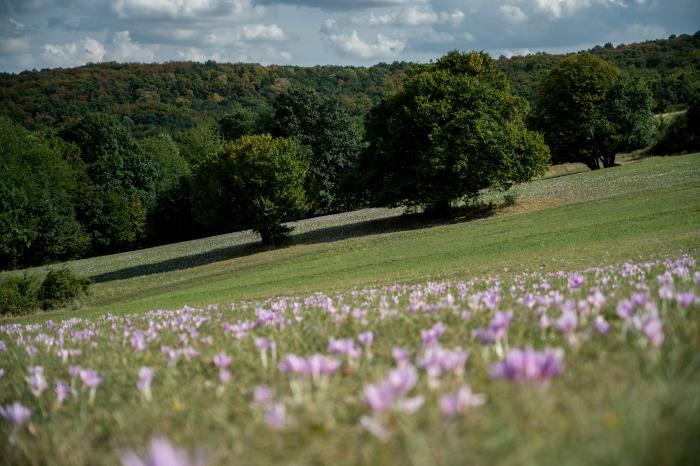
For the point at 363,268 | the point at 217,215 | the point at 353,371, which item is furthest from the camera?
the point at 217,215

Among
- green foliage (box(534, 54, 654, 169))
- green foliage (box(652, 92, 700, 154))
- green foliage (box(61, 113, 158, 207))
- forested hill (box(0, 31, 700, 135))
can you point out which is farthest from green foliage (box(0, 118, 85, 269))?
green foliage (box(652, 92, 700, 154))

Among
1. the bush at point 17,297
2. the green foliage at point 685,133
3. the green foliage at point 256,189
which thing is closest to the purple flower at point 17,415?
the bush at point 17,297

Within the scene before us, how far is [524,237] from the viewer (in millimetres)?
31703

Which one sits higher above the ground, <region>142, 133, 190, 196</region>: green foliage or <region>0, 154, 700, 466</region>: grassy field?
<region>142, 133, 190, 196</region>: green foliage

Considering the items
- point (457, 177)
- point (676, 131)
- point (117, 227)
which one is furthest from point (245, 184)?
point (676, 131)

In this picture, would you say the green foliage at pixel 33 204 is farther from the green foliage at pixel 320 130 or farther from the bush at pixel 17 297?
the bush at pixel 17 297

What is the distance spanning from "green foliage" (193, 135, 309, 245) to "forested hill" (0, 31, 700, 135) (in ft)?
233

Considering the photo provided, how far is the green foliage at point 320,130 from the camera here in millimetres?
81000

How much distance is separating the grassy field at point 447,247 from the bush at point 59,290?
3.97 ft

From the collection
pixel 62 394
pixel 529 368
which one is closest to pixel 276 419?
pixel 529 368

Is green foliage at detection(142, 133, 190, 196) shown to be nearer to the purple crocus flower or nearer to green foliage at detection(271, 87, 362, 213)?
green foliage at detection(271, 87, 362, 213)

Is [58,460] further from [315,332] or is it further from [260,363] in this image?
[315,332]

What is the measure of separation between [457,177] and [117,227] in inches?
2395

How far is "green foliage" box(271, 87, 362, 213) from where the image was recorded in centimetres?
8100
